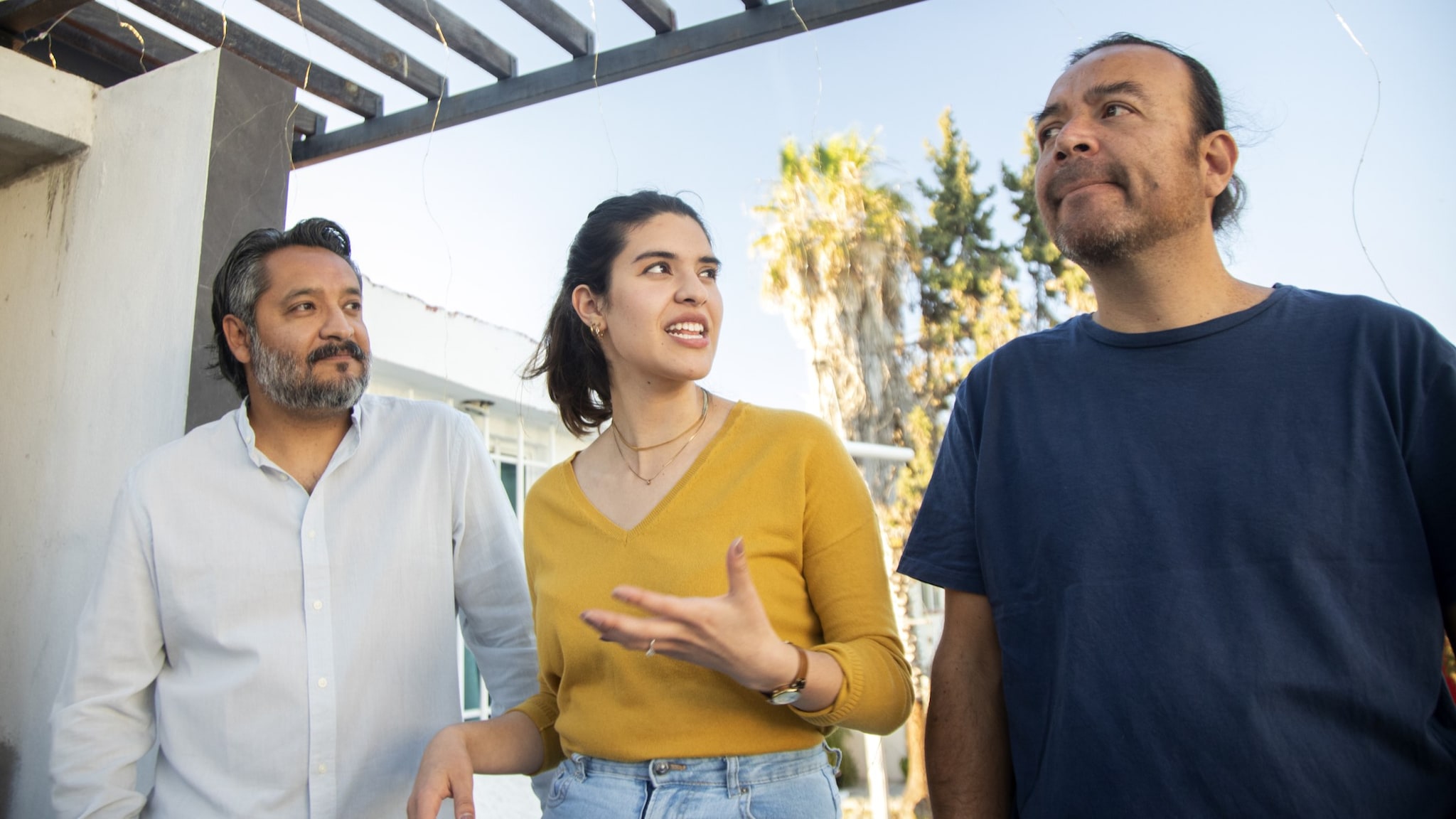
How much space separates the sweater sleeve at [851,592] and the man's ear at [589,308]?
1.78 ft

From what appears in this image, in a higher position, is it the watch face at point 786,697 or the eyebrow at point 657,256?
the eyebrow at point 657,256

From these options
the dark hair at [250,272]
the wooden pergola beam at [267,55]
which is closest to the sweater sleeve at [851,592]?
the dark hair at [250,272]

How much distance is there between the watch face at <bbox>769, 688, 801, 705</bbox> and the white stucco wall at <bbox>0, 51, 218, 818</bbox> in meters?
1.79

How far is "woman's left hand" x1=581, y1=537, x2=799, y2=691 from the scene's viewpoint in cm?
114

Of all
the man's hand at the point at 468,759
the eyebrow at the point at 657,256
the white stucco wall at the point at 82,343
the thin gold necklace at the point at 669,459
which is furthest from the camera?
the white stucco wall at the point at 82,343

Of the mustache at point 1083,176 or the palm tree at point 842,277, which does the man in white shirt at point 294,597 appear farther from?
the palm tree at point 842,277

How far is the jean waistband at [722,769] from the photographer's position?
148 centimetres

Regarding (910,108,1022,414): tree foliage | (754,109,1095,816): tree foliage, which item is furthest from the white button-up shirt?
(910,108,1022,414): tree foliage

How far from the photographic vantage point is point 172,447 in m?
2.04

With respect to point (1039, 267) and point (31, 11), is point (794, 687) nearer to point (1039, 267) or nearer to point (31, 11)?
point (31, 11)

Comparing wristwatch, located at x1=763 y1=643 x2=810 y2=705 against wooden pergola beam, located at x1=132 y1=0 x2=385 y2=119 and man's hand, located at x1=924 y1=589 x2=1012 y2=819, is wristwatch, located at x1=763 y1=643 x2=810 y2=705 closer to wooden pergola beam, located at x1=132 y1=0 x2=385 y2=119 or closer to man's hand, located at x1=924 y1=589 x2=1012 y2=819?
man's hand, located at x1=924 y1=589 x2=1012 y2=819

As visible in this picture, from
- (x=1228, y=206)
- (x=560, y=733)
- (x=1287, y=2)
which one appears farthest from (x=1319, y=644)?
(x=1287, y=2)

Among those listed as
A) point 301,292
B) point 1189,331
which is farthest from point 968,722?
point 301,292

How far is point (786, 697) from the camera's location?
1348 millimetres
